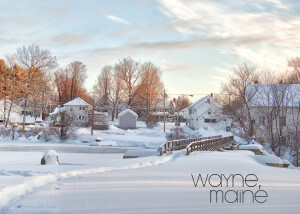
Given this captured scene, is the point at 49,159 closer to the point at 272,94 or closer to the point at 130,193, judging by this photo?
the point at 130,193

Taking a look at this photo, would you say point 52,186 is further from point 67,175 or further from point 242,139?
point 242,139

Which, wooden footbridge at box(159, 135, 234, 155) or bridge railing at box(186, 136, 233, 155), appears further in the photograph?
bridge railing at box(186, 136, 233, 155)

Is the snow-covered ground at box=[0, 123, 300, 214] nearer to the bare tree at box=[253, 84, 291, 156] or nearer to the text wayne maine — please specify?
the text wayne maine

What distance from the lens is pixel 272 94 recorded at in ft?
148

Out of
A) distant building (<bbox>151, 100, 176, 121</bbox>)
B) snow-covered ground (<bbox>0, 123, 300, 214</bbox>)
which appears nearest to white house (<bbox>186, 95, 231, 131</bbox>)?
distant building (<bbox>151, 100, 176, 121</bbox>)

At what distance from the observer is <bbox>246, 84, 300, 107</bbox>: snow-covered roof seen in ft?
143

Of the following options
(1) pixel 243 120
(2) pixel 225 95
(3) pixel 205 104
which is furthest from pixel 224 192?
(3) pixel 205 104

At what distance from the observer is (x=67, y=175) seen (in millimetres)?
12453

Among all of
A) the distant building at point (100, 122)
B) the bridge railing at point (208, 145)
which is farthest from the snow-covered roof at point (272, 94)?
the distant building at point (100, 122)

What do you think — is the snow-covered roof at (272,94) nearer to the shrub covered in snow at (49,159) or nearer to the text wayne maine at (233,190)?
the text wayne maine at (233,190)

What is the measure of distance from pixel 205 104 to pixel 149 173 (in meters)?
61.1

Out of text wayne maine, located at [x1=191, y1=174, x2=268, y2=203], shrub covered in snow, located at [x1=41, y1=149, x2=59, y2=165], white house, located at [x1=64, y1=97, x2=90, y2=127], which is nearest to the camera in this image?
text wayne maine, located at [x1=191, y1=174, x2=268, y2=203]

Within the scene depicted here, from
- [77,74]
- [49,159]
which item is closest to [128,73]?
[77,74]

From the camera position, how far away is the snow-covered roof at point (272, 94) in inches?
1720
